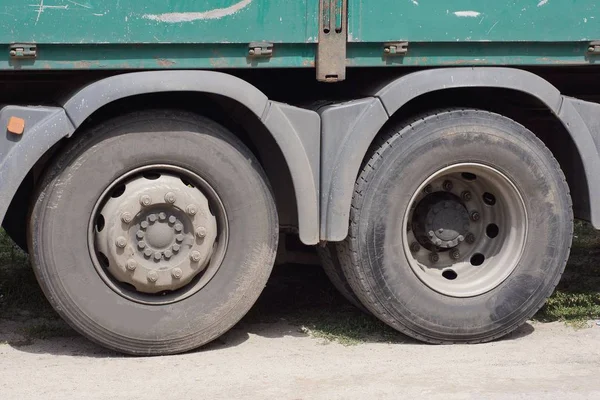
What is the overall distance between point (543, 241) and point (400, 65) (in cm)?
116

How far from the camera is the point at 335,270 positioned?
566cm

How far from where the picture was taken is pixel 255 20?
16.2 feet

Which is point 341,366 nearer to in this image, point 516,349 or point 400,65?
point 516,349

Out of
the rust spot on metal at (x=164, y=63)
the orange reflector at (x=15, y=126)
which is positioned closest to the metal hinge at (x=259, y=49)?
the rust spot on metal at (x=164, y=63)

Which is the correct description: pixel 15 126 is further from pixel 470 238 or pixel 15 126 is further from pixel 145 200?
pixel 470 238

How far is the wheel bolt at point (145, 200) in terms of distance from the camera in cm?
502

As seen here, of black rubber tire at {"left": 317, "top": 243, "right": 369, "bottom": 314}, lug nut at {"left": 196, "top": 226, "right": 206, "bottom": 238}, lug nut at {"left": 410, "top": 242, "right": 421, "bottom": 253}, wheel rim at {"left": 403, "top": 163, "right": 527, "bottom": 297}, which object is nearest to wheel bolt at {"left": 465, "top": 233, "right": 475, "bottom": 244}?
wheel rim at {"left": 403, "top": 163, "right": 527, "bottom": 297}

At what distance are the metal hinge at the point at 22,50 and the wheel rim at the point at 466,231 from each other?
1.94 metres

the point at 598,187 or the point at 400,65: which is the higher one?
the point at 400,65

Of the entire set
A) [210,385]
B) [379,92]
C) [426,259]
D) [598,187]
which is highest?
[379,92]

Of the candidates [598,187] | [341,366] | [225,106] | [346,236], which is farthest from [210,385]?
[598,187]

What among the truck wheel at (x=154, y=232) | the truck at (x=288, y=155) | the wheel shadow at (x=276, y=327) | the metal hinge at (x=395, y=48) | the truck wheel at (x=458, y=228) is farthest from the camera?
the wheel shadow at (x=276, y=327)

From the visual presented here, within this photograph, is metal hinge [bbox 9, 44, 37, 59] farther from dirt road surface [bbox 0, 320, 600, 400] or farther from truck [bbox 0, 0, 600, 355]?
dirt road surface [bbox 0, 320, 600, 400]

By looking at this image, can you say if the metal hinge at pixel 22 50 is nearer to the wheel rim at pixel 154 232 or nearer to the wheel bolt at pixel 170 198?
the wheel rim at pixel 154 232
